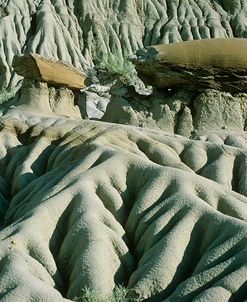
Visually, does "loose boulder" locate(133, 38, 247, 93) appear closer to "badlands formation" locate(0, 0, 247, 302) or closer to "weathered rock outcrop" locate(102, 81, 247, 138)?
"badlands formation" locate(0, 0, 247, 302)

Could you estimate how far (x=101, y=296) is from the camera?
9023 mm

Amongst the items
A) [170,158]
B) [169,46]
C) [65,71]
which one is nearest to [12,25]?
[65,71]

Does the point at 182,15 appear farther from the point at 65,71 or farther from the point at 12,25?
the point at 65,71

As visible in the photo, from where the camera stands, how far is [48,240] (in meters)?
10.5

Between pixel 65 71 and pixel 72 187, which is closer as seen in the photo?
pixel 72 187

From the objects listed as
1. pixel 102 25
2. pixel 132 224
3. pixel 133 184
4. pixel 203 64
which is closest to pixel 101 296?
pixel 132 224

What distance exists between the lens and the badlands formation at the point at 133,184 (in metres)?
→ 9.19

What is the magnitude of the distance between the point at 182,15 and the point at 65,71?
33.0 meters

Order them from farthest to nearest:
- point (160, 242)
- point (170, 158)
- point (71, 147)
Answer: point (71, 147)
point (170, 158)
point (160, 242)

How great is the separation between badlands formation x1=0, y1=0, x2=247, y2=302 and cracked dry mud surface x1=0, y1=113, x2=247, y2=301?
20 millimetres

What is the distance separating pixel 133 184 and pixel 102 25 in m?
38.1

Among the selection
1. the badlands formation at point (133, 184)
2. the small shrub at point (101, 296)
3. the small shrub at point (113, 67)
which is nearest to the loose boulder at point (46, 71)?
the badlands formation at point (133, 184)

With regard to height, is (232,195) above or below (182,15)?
above

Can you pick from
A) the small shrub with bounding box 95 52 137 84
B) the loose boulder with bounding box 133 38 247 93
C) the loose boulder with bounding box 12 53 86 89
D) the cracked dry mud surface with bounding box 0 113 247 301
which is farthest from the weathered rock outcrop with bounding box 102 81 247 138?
the small shrub with bounding box 95 52 137 84
